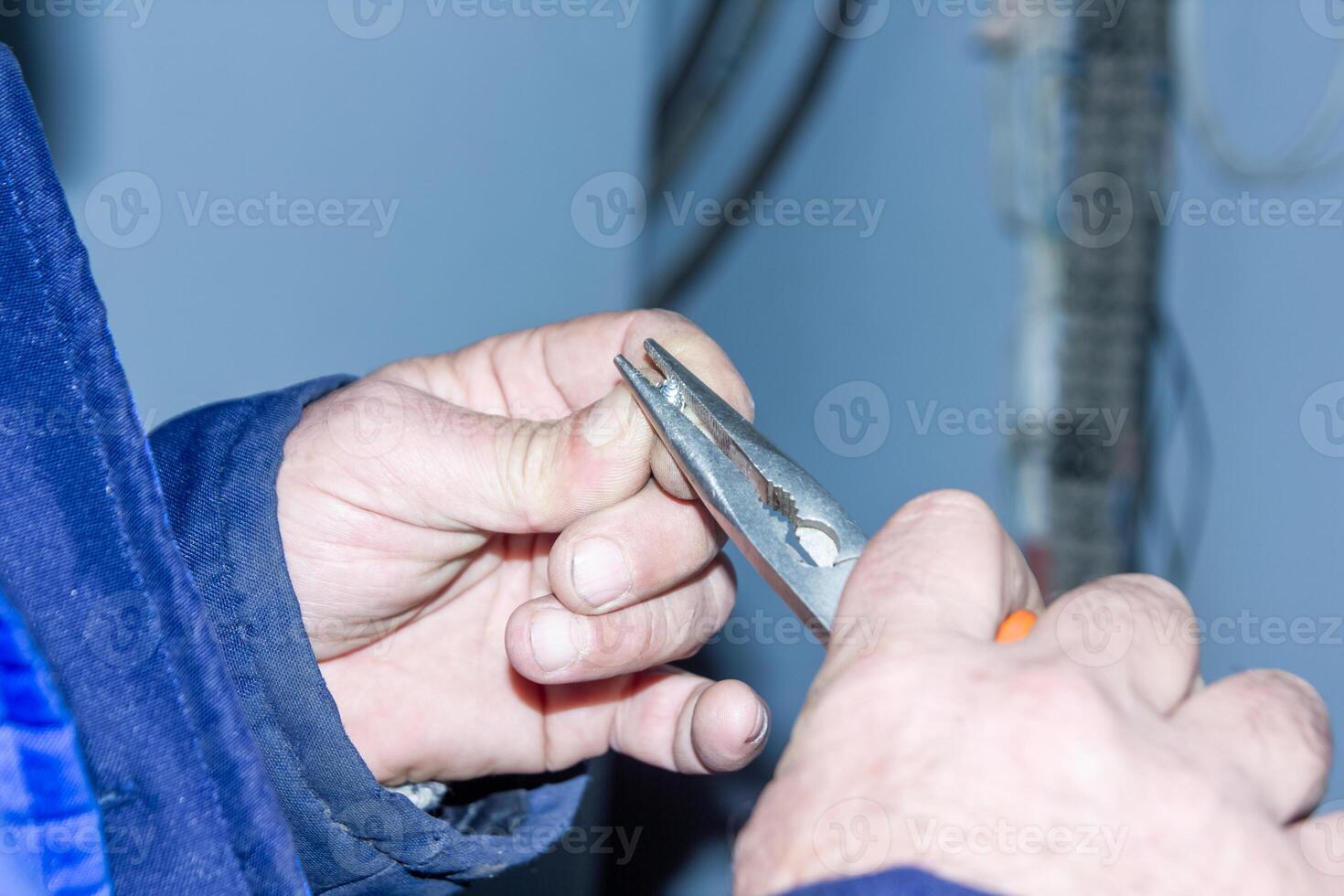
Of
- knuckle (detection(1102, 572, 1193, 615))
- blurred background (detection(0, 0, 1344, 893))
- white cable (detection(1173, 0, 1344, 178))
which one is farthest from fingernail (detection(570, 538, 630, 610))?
white cable (detection(1173, 0, 1344, 178))

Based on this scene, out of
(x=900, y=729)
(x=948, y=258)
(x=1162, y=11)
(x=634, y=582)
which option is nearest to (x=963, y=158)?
(x=948, y=258)

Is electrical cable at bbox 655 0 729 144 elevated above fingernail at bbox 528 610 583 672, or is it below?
above

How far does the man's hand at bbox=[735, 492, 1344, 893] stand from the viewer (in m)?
0.29

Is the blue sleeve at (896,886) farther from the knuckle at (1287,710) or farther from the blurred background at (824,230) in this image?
the blurred background at (824,230)

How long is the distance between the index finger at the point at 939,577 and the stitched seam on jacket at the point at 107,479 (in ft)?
0.79

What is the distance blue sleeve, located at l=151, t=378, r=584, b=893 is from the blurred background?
0.24 metres

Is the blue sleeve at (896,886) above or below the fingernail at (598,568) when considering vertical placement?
above

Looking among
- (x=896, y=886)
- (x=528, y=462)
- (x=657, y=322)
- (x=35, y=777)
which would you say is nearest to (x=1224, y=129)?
(x=657, y=322)

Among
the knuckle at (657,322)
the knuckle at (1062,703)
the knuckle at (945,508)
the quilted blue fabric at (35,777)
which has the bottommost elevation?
the quilted blue fabric at (35,777)

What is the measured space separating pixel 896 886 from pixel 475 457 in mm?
311

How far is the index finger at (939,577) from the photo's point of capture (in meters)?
0.34

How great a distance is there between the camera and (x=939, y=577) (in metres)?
0.35

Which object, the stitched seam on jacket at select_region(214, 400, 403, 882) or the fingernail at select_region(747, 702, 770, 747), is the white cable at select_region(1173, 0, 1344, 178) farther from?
the stitched seam on jacket at select_region(214, 400, 403, 882)

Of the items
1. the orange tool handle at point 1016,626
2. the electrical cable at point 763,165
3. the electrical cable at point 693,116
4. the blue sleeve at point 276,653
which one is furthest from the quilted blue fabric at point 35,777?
the electrical cable at point 693,116
